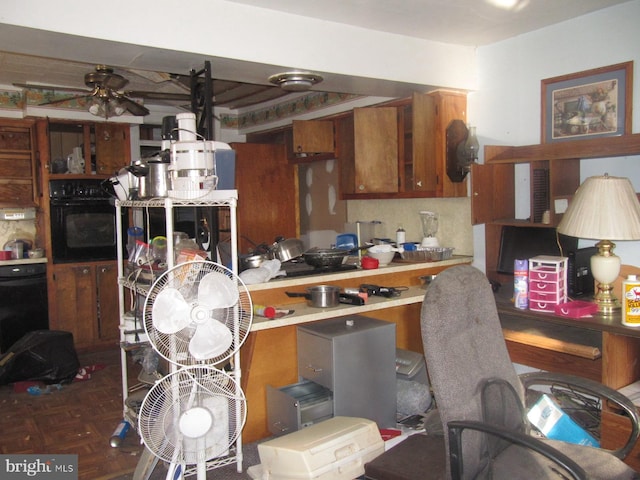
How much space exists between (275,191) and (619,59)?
337 centimetres

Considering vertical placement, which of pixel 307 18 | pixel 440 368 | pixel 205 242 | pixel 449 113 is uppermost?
pixel 307 18

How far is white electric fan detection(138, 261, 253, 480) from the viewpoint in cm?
214

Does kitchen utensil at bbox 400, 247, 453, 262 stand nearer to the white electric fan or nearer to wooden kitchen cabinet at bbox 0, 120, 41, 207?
the white electric fan

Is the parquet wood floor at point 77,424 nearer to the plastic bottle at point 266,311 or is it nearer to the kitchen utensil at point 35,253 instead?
the plastic bottle at point 266,311

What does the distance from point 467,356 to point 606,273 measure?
140 centimetres

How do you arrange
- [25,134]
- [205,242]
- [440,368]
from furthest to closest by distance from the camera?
[25,134], [205,242], [440,368]

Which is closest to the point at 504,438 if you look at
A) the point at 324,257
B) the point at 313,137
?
the point at 324,257

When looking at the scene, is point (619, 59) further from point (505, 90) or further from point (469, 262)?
point (469, 262)

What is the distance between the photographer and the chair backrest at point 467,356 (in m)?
1.69

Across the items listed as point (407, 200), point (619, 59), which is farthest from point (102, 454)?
point (619, 59)

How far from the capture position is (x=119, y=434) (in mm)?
3135

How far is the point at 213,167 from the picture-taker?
2.54 metres

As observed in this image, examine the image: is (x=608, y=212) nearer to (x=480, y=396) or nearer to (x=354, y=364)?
(x=480, y=396)

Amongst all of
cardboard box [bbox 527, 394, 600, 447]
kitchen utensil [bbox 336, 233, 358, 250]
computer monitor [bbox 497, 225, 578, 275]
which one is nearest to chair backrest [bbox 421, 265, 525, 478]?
cardboard box [bbox 527, 394, 600, 447]
